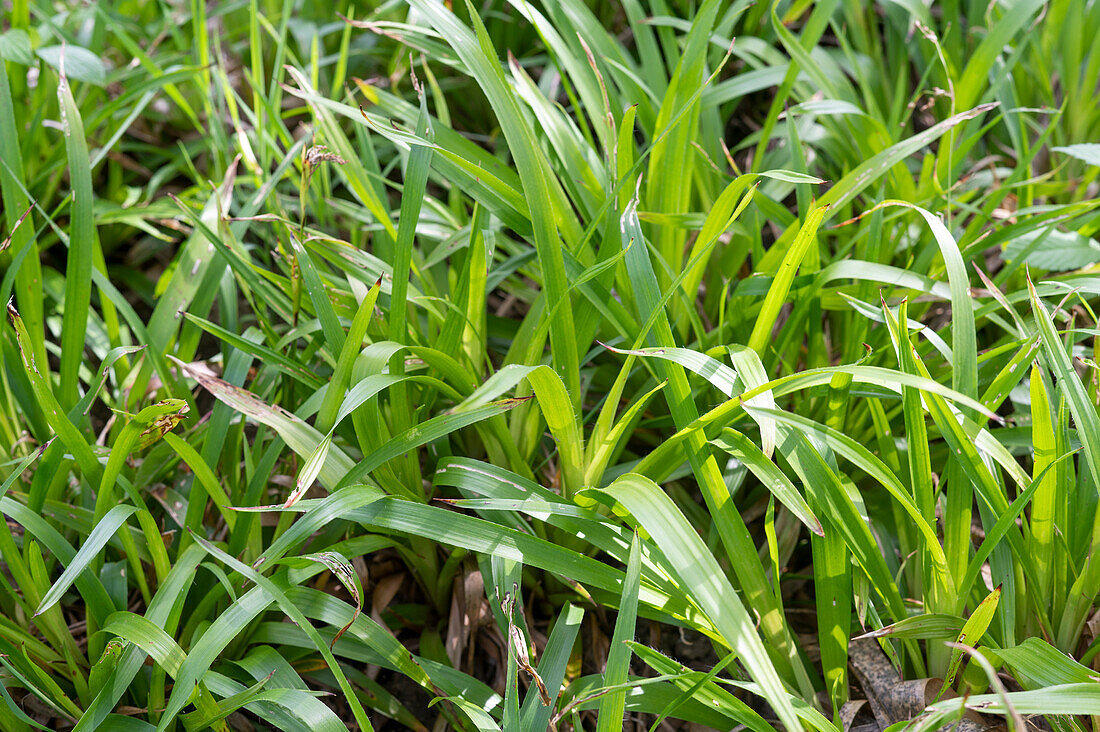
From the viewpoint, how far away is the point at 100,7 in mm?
1419

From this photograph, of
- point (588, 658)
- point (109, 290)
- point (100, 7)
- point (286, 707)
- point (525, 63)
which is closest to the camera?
point (286, 707)

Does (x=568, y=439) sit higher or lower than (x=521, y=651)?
higher

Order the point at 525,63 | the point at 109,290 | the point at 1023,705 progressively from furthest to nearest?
the point at 525,63 < the point at 109,290 < the point at 1023,705

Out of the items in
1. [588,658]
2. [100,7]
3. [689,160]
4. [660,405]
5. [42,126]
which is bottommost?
[588,658]

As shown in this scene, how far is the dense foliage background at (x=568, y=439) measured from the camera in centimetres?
79

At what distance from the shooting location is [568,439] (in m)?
0.88

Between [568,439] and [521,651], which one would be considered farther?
[568,439]

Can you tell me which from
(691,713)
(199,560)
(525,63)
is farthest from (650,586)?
(525,63)

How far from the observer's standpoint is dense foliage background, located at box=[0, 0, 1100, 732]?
31.2 inches

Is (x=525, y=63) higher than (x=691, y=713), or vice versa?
(x=525, y=63)

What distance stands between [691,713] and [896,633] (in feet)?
0.74

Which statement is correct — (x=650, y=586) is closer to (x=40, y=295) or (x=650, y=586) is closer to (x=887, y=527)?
(x=887, y=527)

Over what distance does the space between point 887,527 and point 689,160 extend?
1.78 feet

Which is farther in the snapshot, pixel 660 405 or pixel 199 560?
pixel 660 405
